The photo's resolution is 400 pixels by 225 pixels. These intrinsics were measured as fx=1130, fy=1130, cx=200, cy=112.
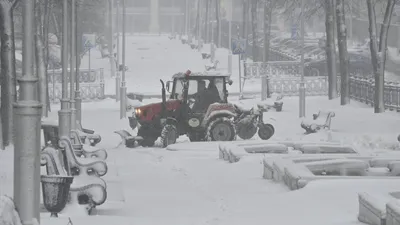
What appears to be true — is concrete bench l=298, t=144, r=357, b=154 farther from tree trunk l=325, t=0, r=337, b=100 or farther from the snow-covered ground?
tree trunk l=325, t=0, r=337, b=100

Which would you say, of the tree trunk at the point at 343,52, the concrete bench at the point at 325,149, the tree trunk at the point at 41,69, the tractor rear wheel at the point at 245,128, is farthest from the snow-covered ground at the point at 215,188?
the tree trunk at the point at 343,52

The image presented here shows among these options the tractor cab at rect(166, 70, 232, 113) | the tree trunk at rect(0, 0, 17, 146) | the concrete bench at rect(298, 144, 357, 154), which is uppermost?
the tree trunk at rect(0, 0, 17, 146)

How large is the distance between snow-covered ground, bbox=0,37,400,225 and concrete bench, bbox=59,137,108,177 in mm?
384

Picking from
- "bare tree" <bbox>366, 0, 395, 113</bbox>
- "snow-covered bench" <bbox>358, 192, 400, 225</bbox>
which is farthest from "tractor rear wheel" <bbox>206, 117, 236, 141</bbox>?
"snow-covered bench" <bbox>358, 192, 400, 225</bbox>

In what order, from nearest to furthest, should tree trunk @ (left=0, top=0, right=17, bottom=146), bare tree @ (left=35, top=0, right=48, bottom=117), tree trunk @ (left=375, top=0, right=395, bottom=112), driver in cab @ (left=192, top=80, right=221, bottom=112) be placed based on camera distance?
tree trunk @ (left=0, top=0, right=17, bottom=146)
driver in cab @ (left=192, top=80, right=221, bottom=112)
tree trunk @ (left=375, top=0, right=395, bottom=112)
bare tree @ (left=35, top=0, right=48, bottom=117)

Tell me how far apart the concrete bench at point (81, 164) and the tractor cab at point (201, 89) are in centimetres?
1186

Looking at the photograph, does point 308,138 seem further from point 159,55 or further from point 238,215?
point 159,55

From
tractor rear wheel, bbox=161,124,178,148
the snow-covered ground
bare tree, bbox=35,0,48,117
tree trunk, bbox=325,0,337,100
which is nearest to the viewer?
the snow-covered ground

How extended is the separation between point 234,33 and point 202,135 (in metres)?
77.2

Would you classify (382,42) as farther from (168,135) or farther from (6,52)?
(6,52)

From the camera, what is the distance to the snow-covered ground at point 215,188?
46.5ft

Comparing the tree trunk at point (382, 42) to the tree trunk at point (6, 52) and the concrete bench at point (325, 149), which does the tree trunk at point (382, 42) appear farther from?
the tree trunk at point (6, 52)

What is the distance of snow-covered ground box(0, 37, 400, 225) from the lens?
14.2 m

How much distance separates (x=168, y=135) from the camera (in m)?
28.8
